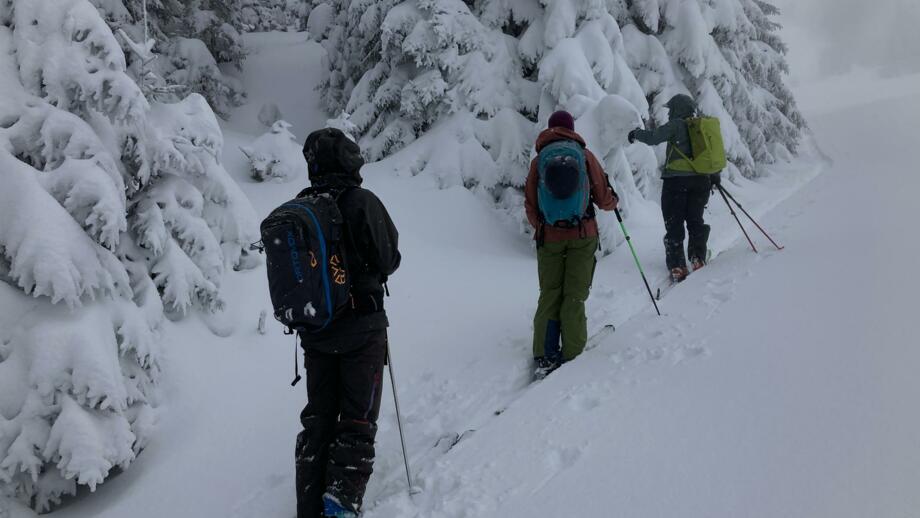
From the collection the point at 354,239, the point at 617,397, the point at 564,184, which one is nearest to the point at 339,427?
the point at 354,239

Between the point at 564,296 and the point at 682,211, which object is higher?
the point at 682,211

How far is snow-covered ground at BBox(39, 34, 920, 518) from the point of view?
114 inches

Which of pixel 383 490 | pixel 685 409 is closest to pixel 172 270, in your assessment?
pixel 383 490

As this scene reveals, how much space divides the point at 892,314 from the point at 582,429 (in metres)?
2.86

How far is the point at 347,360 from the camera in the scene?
11.3 ft

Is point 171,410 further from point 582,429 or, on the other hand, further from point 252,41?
point 252,41

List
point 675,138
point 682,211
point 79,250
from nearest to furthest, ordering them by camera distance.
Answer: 1. point 79,250
2. point 675,138
3. point 682,211

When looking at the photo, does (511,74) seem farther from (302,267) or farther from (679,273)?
(302,267)

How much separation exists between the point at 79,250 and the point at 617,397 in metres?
4.38

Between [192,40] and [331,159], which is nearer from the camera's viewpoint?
[331,159]

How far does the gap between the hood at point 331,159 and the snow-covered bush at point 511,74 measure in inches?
233

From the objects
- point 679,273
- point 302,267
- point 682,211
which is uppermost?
point 302,267

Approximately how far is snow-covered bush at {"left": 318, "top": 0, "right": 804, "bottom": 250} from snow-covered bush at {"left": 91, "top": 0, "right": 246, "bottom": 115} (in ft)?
18.2

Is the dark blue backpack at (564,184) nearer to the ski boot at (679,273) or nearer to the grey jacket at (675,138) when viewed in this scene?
the grey jacket at (675,138)
